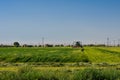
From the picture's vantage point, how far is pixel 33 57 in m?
65.6

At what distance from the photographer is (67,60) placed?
62.3m

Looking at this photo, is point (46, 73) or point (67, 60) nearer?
point (46, 73)

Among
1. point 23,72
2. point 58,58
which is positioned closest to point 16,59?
point 58,58

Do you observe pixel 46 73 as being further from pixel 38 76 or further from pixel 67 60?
pixel 67 60

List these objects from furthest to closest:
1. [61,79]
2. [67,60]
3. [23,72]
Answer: [67,60], [23,72], [61,79]

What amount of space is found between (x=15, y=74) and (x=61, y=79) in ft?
10.7

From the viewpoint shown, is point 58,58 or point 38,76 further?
point 58,58

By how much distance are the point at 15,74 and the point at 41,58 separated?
39.8 meters

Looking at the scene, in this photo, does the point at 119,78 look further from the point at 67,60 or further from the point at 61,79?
the point at 67,60

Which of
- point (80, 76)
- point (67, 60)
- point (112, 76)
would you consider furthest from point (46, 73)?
point (67, 60)

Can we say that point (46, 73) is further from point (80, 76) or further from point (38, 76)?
point (80, 76)

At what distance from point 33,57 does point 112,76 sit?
41173 mm

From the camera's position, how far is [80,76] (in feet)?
79.8

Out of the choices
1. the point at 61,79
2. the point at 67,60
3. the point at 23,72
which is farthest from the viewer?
the point at 67,60
